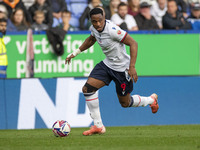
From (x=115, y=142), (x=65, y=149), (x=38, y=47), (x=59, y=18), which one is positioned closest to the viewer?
(x=65, y=149)

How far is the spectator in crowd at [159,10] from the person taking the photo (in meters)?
16.4

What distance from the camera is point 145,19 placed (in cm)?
1588

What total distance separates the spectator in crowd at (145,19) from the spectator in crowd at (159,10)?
1.46 feet

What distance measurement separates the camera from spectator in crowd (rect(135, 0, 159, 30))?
1574 cm

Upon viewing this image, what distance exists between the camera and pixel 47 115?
12039 mm

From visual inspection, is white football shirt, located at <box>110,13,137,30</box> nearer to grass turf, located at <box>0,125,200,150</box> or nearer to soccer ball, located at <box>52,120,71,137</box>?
soccer ball, located at <box>52,120,71,137</box>

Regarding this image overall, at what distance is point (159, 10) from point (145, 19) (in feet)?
2.96

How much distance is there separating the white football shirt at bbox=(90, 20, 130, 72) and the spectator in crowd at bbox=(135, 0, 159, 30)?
6.72 m

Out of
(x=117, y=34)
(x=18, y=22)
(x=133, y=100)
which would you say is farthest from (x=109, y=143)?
(x=18, y=22)

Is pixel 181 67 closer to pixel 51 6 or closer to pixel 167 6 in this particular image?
pixel 167 6

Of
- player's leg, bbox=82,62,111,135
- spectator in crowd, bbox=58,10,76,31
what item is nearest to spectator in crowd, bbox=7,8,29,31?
spectator in crowd, bbox=58,10,76,31

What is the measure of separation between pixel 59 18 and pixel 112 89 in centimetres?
432

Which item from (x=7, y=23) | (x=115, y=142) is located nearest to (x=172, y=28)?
(x=7, y=23)

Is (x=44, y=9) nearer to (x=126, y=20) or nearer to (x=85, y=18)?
(x=85, y=18)
